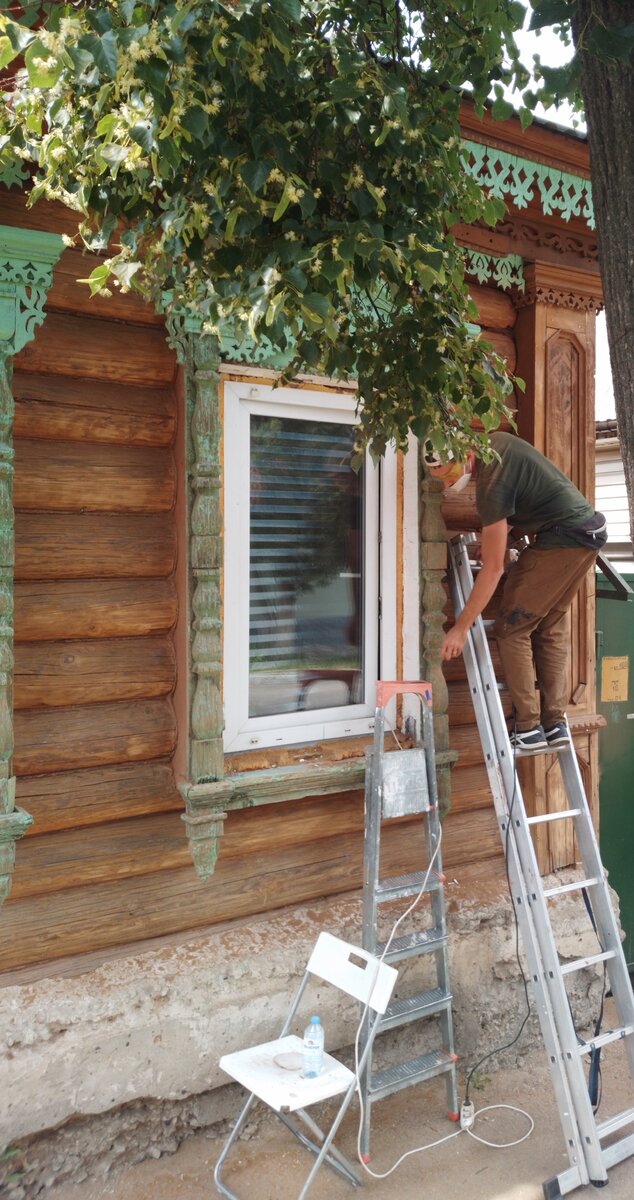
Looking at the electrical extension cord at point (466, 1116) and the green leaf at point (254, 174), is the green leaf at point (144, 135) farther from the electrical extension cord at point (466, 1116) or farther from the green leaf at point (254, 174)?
the electrical extension cord at point (466, 1116)

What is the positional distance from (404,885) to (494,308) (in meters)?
2.50

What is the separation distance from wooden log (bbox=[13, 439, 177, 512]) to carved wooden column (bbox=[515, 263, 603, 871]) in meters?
1.76

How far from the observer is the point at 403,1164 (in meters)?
3.13

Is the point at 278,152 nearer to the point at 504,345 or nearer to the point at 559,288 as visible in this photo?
the point at 504,345

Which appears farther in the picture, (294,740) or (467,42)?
(294,740)

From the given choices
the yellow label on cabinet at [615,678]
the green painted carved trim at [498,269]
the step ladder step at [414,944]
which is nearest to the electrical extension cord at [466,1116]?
the step ladder step at [414,944]

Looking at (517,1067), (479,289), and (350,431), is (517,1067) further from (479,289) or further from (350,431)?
(479,289)

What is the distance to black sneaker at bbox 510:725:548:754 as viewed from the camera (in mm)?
3562

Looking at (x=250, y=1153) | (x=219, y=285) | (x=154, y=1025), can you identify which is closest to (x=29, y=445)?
(x=219, y=285)

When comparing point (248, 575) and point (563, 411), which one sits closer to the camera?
point (248, 575)

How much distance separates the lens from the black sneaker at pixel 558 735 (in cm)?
363

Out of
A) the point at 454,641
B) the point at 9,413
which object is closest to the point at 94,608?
the point at 9,413

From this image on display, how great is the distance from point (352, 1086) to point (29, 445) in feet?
7.12

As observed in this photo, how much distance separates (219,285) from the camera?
210cm
